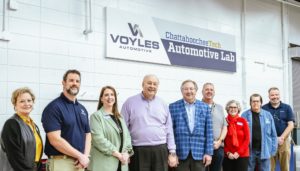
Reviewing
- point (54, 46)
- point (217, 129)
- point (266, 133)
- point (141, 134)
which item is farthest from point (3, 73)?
point (266, 133)

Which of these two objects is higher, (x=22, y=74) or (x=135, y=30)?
(x=135, y=30)

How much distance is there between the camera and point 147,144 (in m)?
3.87

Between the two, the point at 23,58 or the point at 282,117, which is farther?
the point at 282,117

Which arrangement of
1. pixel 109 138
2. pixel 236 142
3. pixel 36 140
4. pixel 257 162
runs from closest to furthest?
pixel 36 140
pixel 109 138
pixel 236 142
pixel 257 162

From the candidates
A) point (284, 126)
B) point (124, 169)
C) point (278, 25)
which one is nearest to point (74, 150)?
point (124, 169)

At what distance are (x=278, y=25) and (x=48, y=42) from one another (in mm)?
4973

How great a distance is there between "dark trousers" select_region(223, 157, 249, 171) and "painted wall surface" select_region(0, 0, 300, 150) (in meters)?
1.23

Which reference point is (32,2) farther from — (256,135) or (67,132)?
(256,135)

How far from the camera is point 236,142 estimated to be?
4.73m

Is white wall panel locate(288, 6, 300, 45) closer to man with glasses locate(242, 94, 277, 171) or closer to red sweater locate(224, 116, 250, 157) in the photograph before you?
man with glasses locate(242, 94, 277, 171)

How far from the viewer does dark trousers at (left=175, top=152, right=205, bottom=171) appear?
412cm

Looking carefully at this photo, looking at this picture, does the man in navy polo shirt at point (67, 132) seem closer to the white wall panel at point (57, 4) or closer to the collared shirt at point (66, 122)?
the collared shirt at point (66, 122)

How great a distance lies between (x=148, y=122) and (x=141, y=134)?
134mm

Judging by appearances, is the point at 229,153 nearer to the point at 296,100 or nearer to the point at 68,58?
the point at 68,58
